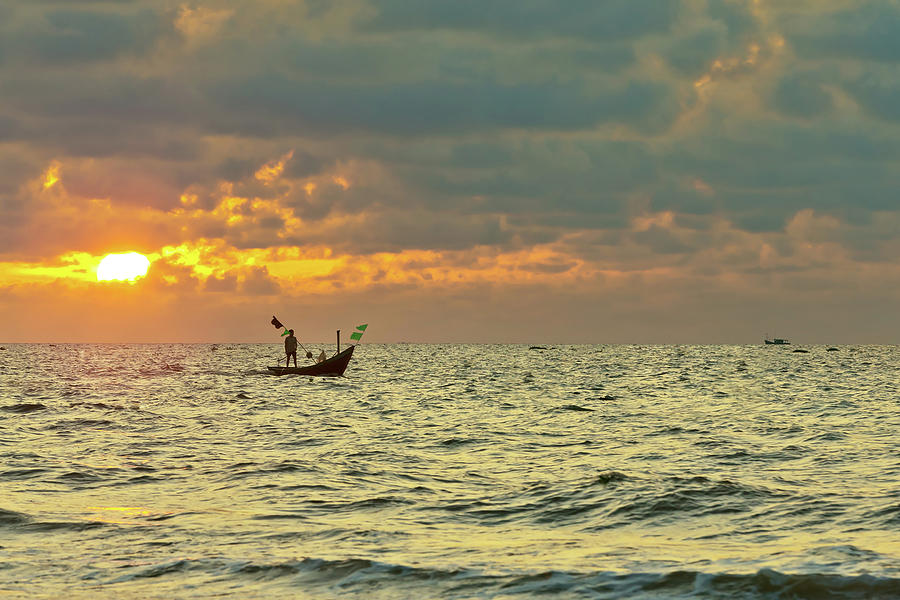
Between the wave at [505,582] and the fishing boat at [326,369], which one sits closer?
the wave at [505,582]

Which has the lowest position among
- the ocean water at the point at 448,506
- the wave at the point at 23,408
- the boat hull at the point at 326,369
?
the ocean water at the point at 448,506

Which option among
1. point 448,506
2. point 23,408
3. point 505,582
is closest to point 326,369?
point 23,408

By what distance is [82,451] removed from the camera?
25.9 metres

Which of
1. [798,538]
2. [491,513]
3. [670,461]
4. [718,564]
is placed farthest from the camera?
[670,461]

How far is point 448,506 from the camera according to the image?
1798 cm

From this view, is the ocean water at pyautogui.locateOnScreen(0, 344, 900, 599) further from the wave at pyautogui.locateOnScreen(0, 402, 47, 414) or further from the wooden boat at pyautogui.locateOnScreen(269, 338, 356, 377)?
the wooden boat at pyautogui.locateOnScreen(269, 338, 356, 377)

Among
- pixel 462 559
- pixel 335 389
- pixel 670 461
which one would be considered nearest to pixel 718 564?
pixel 462 559

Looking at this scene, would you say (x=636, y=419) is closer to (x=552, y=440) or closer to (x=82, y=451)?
(x=552, y=440)

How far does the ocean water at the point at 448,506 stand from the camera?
12016mm

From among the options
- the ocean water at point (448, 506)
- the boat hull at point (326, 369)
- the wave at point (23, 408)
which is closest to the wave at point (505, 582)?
the ocean water at point (448, 506)

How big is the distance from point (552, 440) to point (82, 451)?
14.2m

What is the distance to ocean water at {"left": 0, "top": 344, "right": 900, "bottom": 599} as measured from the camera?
473 inches

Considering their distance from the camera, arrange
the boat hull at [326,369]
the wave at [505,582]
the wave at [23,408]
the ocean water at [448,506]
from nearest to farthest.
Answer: the wave at [505,582] → the ocean water at [448,506] → the wave at [23,408] → the boat hull at [326,369]

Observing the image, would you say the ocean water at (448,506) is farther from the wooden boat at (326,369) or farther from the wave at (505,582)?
the wooden boat at (326,369)
